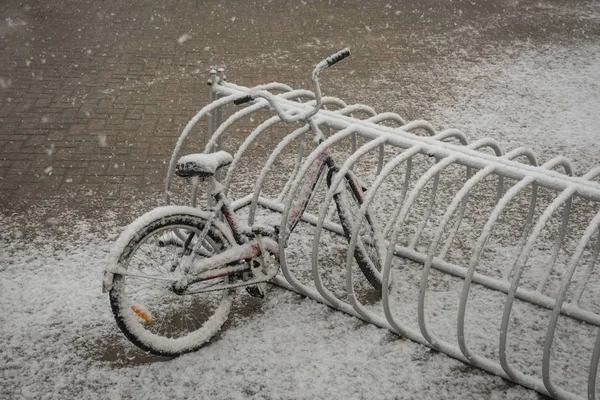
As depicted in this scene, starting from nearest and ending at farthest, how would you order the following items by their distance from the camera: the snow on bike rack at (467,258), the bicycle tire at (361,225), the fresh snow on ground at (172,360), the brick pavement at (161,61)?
1. the snow on bike rack at (467,258)
2. the fresh snow on ground at (172,360)
3. the bicycle tire at (361,225)
4. the brick pavement at (161,61)

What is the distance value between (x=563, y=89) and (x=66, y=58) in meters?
6.36

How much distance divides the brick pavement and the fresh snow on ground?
81 centimetres

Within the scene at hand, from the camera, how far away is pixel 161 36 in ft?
29.2

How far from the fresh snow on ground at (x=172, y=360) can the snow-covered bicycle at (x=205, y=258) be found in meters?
0.18

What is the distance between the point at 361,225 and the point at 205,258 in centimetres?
98

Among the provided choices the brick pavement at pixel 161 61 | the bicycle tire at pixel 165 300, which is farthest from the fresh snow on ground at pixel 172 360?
the brick pavement at pixel 161 61

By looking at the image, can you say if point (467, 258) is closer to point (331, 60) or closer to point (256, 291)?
point (256, 291)

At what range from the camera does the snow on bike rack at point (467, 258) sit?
A: 3.29m

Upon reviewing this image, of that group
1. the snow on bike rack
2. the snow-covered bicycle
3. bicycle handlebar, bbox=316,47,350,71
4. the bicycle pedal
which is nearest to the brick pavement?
the snow-covered bicycle

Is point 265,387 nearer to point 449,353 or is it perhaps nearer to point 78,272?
point 449,353

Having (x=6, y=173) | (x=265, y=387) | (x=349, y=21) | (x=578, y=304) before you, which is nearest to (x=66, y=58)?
(x=6, y=173)

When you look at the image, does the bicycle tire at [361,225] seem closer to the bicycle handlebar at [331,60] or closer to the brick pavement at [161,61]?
the bicycle handlebar at [331,60]

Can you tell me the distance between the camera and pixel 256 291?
153 inches

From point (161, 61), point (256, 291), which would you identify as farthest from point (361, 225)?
point (161, 61)
